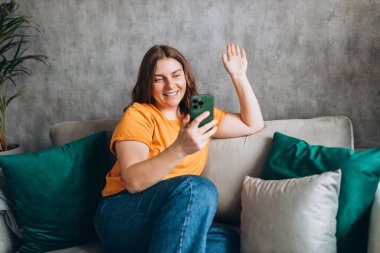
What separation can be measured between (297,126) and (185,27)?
772 mm

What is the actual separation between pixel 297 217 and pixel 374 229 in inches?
9.3

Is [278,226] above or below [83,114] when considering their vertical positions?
below

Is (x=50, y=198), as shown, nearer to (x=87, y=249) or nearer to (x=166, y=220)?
(x=87, y=249)

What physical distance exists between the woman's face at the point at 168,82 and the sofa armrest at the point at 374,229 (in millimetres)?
808

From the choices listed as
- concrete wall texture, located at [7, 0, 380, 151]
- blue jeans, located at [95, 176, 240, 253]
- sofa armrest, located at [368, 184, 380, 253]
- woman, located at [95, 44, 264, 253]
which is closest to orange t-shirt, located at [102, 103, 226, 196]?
woman, located at [95, 44, 264, 253]

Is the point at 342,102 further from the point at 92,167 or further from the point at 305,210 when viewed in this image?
the point at 92,167

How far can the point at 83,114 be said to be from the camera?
2.27 meters

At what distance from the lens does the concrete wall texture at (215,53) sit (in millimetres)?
1799

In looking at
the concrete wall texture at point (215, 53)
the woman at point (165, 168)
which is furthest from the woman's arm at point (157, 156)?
the concrete wall texture at point (215, 53)

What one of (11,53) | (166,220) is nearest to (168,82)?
(166,220)

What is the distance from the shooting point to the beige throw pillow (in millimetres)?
1252

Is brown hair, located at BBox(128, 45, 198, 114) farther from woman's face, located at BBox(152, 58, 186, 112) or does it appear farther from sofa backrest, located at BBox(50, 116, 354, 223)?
sofa backrest, located at BBox(50, 116, 354, 223)

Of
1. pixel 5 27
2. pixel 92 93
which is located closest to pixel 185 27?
pixel 92 93

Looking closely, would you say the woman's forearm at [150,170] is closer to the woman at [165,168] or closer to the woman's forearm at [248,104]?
the woman at [165,168]
